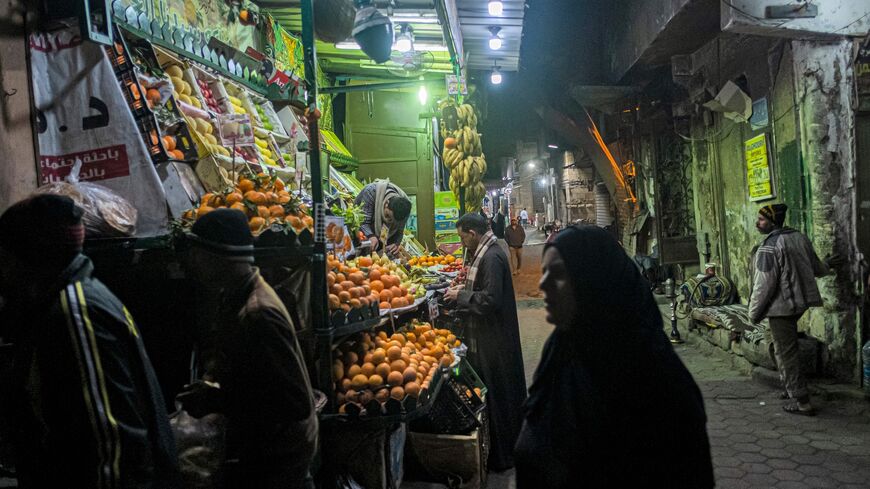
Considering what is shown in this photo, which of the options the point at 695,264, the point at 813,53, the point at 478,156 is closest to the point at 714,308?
the point at 695,264

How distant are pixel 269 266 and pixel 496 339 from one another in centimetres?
249

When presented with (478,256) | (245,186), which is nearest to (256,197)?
(245,186)

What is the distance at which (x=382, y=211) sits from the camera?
6.27 meters

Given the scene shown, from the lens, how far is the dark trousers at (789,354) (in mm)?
5820

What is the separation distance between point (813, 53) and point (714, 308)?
4138 millimetres

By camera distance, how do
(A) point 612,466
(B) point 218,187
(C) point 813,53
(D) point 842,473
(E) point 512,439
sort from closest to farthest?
(A) point 612,466 → (B) point 218,187 → (D) point 842,473 → (E) point 512,439 → (C) point 813,53

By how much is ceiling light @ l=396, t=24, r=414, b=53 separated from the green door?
3.51 m

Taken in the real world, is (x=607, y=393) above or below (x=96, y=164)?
below

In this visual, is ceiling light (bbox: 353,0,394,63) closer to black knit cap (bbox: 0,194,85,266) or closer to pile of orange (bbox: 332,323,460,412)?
pile of orange (bbox: 332,323,460,412)

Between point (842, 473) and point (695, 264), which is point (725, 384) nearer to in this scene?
point (842, 473)

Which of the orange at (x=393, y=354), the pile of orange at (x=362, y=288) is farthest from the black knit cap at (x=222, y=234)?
→ the orange at (x=393, y=354)

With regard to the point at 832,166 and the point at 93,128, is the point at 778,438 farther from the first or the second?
the point at 93,128

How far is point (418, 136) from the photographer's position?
1162 centimetres

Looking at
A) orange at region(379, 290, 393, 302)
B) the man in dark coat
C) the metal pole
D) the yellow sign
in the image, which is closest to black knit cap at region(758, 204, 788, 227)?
the yellow sign
